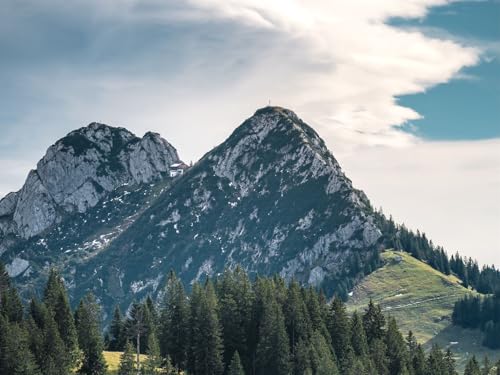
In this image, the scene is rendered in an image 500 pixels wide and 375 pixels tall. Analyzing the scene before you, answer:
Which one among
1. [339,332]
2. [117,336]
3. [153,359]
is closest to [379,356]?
[339,332]

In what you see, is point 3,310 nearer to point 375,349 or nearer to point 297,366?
point 297,366

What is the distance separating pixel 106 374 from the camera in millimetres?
146625

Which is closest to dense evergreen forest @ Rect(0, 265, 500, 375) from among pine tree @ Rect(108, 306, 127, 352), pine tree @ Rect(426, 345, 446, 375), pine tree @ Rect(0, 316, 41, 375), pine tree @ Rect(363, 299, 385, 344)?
pine tree @ Rect(0, 316, 41, 375)

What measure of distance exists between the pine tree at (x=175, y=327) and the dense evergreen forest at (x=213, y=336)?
20 centimetres

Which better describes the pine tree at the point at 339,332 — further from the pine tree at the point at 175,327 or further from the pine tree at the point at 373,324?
the pine tree at the point at 175,327

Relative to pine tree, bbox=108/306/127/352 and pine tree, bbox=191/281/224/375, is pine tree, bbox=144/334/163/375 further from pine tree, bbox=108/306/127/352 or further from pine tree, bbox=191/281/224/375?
pine tree, bbox=108/306/127/352

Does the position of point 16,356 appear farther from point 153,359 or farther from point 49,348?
point 153,359

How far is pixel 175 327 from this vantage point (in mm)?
164000

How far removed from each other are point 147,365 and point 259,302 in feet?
100

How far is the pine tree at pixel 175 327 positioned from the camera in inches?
6348

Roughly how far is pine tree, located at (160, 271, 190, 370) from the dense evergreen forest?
0.20m

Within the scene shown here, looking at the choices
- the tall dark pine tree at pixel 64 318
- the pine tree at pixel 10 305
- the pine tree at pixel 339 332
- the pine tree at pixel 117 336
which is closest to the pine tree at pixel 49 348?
Result: the tall dark pine tree at pixel 64 318

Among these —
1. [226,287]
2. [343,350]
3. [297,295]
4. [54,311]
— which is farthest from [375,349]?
[54,311]

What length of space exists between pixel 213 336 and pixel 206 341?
1713 mm
